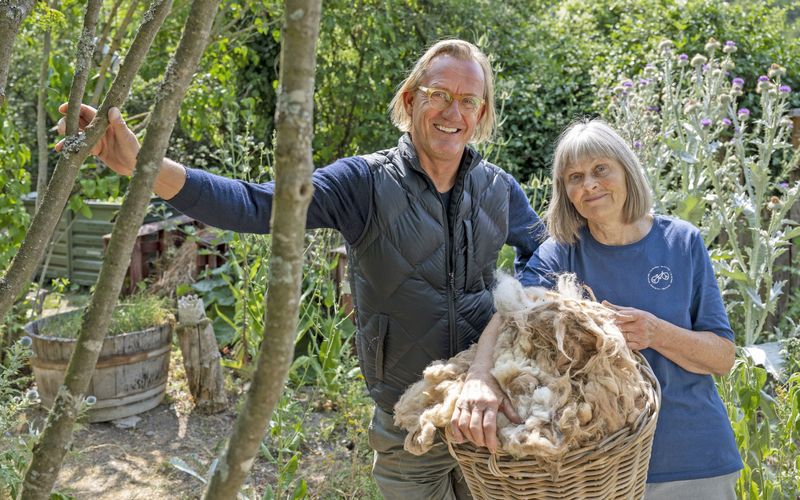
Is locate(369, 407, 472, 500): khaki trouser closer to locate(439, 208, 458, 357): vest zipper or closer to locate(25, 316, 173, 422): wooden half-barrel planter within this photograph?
locate(439, 208, 458, 357): vest zipper

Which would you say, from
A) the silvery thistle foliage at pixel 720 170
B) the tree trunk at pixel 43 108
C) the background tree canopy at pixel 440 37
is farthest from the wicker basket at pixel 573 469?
the background tree canopy at pixel 440 37

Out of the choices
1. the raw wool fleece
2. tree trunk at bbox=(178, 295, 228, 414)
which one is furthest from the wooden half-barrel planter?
the raw wool fleece

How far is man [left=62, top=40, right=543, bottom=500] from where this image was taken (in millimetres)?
2092

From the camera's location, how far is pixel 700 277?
2.06m

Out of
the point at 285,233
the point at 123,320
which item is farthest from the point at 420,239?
the point at 123,320

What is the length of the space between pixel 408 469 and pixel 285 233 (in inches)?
57.4

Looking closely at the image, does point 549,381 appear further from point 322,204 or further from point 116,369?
point 116,369

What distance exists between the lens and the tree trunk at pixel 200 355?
4.40 meters

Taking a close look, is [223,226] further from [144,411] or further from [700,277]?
[144,411]

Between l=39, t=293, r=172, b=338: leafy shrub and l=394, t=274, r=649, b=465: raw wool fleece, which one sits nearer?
l=394, t=274, r=649, b=465: raw wool fleece

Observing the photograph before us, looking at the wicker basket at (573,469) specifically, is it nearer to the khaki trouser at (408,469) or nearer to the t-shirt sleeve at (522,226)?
the khaki trouser at (408,469)

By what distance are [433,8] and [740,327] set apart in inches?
180

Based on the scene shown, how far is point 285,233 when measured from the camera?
0.94m

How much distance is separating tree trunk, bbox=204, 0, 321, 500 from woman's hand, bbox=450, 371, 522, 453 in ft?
2.01
